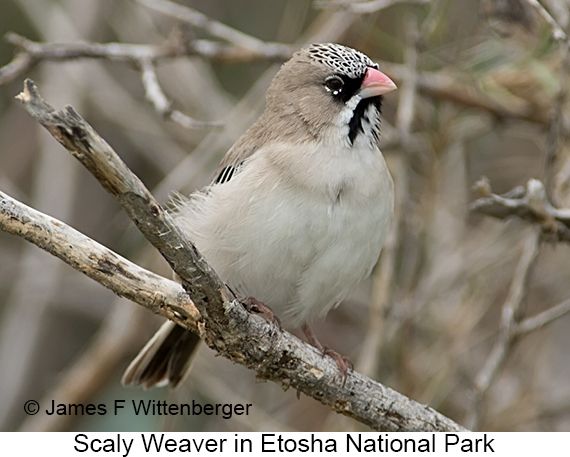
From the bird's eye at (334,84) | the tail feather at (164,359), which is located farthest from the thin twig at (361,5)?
the tail feather at (164,359)

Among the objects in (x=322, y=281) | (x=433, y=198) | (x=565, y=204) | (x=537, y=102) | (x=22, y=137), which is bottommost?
(x=322, y=281)

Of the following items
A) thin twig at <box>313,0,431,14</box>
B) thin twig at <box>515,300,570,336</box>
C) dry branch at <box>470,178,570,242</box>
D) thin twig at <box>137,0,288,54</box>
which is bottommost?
thin twig at <box>515,300,570,336</box>

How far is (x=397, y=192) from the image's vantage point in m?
4.92

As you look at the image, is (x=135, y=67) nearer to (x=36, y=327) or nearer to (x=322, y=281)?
(x=322, y=281)

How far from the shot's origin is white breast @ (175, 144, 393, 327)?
3.60m

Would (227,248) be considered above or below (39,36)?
below

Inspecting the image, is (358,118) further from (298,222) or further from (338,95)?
(298,222)

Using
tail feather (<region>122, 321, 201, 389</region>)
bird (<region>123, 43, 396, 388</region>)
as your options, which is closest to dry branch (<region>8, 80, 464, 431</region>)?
bird (<region>123, 43, 396, 388</region>)

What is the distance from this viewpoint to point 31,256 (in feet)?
20.2

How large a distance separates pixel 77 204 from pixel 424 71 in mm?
3423

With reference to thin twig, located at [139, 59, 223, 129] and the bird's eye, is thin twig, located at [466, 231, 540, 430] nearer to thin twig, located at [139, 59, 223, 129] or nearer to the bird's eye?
the bird's eye

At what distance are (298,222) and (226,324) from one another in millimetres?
784

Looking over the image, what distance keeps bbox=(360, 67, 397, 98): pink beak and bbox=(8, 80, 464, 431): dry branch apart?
1.42m

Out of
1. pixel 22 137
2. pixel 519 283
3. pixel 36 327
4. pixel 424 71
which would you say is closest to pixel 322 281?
pixel 519 283
